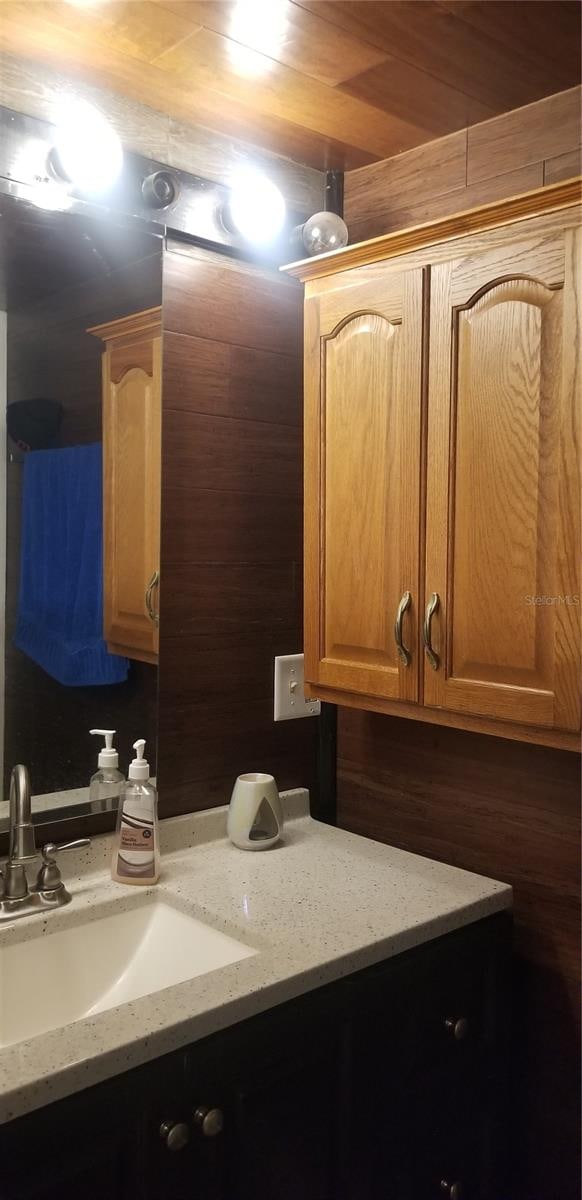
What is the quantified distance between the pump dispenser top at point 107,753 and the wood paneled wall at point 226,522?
0.43ft

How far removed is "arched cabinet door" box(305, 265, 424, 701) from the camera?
153cm

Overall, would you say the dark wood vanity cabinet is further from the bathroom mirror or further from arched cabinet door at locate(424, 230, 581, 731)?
the bathroom mirror

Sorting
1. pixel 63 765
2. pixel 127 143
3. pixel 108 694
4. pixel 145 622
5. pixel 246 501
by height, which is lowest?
pixel 63 765

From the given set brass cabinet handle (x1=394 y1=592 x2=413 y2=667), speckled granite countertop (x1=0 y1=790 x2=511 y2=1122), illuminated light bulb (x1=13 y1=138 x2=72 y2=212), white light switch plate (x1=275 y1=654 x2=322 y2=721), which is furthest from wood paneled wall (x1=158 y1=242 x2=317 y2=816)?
brass cabinet handle (x1=394 y1=592 x2=413 y2=667)

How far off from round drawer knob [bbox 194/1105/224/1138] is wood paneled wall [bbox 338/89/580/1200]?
0.73 meters

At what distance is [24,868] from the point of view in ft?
4.66

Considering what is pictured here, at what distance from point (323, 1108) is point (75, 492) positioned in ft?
3.32

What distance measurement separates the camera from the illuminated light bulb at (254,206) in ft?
5.72

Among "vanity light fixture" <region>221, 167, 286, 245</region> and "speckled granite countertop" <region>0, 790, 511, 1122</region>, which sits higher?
"vanity light fixture" <region>221, 167, 286, 245</region>

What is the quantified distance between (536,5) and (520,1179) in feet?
6.42

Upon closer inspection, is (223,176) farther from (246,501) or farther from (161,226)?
(246,501)

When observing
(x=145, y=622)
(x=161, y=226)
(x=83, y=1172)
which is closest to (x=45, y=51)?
(x=161, y=226)

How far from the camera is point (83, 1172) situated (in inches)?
41.1

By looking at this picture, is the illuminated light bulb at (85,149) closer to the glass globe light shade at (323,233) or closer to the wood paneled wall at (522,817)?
the glass globe light shade at (323,233)
